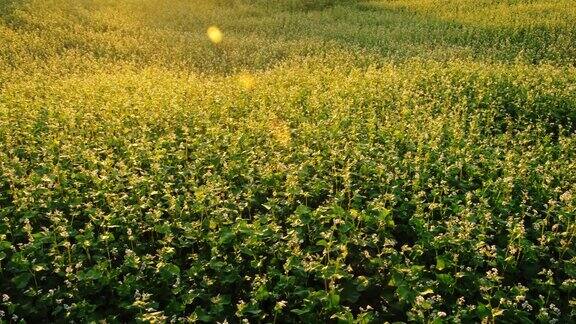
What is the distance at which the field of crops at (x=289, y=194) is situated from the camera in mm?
5523

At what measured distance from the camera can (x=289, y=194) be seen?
23.5 feet

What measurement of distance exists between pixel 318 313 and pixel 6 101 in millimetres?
9893

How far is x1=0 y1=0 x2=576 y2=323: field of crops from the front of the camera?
5.52 metres

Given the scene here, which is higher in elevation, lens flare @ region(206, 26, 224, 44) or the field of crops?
lens flare @ region(206, 26, 224, 44)

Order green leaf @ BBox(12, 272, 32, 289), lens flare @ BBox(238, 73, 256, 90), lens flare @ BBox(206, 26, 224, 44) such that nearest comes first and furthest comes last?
green leaf @ BBox(12, 272, 32, 289) → lens flare @ BBox(238, 73, 256, 90) → lens flare @ BBox(206, 26, 224, 44)

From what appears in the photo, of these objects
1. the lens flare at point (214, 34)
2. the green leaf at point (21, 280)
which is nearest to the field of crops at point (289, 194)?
the green leaf at point (21, 280)

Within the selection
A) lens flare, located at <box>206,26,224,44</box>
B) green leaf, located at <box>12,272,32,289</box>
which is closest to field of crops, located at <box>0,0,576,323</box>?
green leaf, located at <box>12,272,32,289</box>

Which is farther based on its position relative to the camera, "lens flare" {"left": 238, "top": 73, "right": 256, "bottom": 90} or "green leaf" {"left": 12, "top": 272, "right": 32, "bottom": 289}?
"lens flare" {"left": 238, "top": 73, "right": 256, "bottom": 90}

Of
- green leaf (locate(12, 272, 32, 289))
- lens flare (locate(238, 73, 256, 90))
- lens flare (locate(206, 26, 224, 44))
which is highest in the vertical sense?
lens flare (locate(206, 26, 224, 44))

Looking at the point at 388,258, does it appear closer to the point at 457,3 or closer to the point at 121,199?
the point at 121,199

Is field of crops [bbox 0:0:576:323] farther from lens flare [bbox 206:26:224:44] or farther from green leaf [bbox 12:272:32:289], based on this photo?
lens flare [bbox 206:26:224:44]

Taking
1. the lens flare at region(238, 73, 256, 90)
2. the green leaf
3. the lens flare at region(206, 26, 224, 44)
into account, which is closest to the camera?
the green leaf

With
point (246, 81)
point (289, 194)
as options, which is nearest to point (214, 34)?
point (246, 81)

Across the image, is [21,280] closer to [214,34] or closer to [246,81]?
[246,81]
